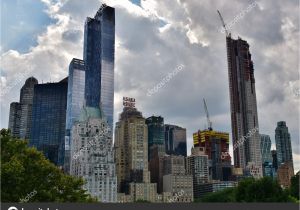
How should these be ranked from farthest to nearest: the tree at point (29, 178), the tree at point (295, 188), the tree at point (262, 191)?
the tree at point (295, 188) < the tree at point (262, 191) < the tree at point (29, 178)

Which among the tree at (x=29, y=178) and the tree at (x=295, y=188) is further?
the tree at (x=295, y=188)

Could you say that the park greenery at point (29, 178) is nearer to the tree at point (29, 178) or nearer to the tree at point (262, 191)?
the tree at point (29, 178)

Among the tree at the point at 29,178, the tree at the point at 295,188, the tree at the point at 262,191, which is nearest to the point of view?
the tree at the point at 29,178

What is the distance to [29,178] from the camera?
93.9 ft

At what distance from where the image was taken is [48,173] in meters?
30.2

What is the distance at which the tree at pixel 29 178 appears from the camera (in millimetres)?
26016

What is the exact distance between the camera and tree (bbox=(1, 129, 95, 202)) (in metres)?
26.0

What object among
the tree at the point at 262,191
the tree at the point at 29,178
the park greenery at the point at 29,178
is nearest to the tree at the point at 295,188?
the tree at the point at 262,191

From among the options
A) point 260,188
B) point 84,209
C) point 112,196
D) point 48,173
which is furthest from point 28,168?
point 112,196

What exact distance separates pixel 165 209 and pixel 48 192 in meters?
17.0

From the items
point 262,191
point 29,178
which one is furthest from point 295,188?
point 29,178

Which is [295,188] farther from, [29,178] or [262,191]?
[29,178]

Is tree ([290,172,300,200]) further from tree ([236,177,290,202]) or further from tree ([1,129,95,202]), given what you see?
tree ([1,129,95,202])

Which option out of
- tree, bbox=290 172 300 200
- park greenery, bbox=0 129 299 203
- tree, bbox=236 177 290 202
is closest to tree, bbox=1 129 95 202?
park greenery, bbox=0 129 299 203
